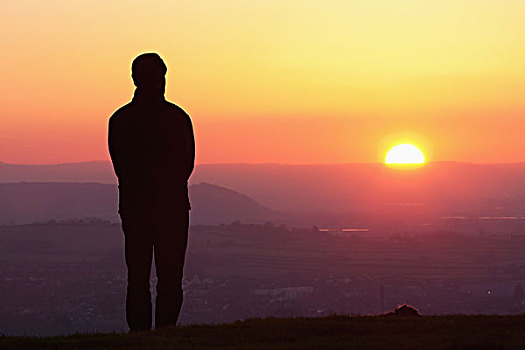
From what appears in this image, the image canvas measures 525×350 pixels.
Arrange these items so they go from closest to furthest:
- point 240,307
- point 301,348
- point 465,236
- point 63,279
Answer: point 301,348 → point 240,307 → point 63,279 → point 465,236

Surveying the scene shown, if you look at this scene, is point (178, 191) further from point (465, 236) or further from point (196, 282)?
point (465, 236)

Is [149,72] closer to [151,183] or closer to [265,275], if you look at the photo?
[151,183]

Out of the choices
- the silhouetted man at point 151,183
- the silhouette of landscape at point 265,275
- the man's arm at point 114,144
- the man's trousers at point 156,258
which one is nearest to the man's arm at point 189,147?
the silhouetted man at point 151,183

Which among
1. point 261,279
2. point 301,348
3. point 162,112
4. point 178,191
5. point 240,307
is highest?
point 261,279

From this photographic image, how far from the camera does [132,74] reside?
72.4ft

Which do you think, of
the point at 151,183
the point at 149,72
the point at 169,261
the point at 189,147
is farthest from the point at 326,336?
the point at 149,72

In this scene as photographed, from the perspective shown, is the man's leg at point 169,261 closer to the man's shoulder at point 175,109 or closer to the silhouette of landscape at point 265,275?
the man's shoulder at point 175,109

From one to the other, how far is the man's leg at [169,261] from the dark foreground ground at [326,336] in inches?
98.0

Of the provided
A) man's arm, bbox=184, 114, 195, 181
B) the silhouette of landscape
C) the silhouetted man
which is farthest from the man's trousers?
the silhouette of landscape

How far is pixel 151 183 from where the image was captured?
21688 millimetres

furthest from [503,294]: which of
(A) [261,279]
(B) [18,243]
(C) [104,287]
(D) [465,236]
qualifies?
(B) [18,243]

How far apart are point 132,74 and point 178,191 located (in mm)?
2756

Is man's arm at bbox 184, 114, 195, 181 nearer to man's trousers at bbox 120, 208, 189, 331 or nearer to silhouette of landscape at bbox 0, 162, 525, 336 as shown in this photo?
man's trousers at bbox 120, 208, 189, 331

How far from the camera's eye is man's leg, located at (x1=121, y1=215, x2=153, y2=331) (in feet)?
71.3
